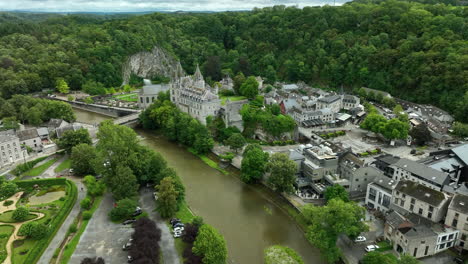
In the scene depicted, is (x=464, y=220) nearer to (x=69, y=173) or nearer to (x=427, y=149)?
(x=427, y=149)

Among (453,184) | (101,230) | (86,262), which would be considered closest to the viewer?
(86,262)

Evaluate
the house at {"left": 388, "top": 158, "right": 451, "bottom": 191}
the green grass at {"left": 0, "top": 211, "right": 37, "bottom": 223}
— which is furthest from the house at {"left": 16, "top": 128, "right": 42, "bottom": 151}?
the house at {"left": 388, "top": 158, "right": 451, "bottom": 191}

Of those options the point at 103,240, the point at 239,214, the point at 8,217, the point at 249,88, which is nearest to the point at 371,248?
the point at 239,214

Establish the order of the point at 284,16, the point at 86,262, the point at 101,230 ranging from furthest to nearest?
the point at 284,16 → the point at 101,230 → the point at 86,262

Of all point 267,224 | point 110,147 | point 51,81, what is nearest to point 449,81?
point 267,224

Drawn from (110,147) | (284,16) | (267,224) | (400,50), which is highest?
(284,16)

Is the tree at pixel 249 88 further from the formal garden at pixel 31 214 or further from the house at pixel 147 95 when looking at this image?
the formal garden at pixel 31 214

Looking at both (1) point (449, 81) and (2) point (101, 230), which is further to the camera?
(1) point (449, 81)

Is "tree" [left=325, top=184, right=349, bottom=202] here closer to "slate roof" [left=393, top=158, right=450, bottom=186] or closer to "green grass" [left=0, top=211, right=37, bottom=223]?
"slate roof" [left=393, top=158, right=450, bottom=186]
